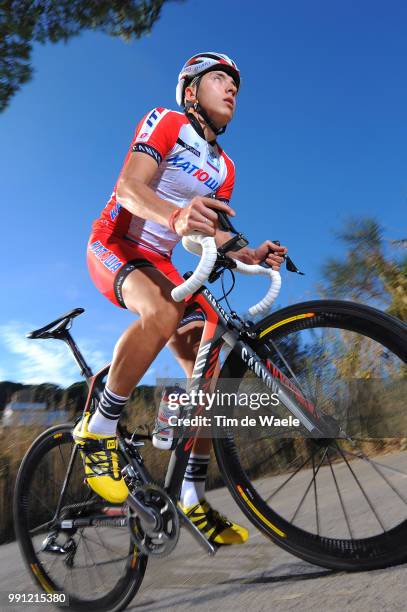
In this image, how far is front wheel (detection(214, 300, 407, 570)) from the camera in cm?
217

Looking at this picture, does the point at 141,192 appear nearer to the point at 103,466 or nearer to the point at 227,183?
the point at 227,183

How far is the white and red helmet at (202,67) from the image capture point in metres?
2.85

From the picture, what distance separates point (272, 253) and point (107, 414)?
3.17 ft

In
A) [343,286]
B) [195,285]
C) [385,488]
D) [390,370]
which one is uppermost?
[343,286]

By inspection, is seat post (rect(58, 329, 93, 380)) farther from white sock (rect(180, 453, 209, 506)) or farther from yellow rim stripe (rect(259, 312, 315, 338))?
yellow rim stripe (rect(259, 312, 315, 338))

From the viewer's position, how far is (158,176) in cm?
278

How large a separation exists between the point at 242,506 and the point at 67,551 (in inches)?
41.6

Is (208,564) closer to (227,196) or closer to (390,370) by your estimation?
(390,370)

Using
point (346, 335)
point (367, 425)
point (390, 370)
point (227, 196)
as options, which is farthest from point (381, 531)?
point (227, 196)

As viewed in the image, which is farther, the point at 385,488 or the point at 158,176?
the point at 158,176

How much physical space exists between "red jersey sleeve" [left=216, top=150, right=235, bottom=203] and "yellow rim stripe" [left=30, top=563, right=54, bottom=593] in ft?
6.68

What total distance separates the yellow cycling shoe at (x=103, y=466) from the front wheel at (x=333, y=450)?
461 mm

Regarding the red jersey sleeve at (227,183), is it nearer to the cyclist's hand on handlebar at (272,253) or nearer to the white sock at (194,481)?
the cyclist's hand on handlebar at (272,253)

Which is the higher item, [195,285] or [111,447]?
[195,285]
